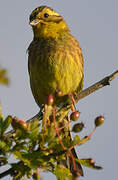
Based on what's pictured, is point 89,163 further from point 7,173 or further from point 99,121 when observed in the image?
point 7,173

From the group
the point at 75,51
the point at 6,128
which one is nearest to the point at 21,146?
the point at 6,128

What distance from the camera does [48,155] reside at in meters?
2.03

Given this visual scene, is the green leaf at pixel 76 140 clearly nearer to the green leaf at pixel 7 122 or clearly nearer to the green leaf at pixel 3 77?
the green leaf at pixel 7 122

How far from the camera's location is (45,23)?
215 inches

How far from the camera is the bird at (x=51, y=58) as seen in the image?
4891 mm

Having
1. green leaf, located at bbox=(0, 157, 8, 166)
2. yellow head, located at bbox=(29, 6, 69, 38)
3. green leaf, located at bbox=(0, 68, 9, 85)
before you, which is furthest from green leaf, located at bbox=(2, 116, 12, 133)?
yellow head, located at bbox=(29, 6, 69, 38)


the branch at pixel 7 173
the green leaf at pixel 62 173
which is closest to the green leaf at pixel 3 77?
the branch at pixel 7 173

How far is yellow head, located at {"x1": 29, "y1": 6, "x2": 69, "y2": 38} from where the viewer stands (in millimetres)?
5375

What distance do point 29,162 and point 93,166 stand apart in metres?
0.44

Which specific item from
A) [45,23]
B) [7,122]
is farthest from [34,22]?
[7,122]

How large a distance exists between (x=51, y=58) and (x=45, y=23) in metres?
0.78

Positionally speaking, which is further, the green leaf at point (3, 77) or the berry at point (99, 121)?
the berry at point (99, 121)

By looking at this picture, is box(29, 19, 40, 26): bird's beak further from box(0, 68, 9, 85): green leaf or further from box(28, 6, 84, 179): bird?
box(0, 68, 9, 85): green leaf

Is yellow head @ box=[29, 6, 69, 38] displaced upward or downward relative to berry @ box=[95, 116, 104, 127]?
upward
